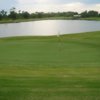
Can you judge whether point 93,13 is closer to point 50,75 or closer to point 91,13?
point 91,13

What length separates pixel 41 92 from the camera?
7125 millimetres

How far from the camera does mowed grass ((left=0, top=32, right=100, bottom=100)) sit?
6.96 meters

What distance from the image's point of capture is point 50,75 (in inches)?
369

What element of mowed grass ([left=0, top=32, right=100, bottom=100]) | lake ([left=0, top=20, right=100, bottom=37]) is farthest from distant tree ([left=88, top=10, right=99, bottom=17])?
mowed grass ([left=0, top=32, right=100, bottom=100])

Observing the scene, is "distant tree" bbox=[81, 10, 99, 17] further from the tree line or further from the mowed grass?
the mowed grass

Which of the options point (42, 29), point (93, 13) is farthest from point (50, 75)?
point (93, 13)

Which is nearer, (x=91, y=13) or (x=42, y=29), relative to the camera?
(x=42, y=29)

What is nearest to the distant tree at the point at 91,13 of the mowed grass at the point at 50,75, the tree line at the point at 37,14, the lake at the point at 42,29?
the tree line at the point at 37,14

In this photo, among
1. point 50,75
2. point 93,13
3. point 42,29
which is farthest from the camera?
point 93,13

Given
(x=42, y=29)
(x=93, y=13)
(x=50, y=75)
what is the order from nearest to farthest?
(x=50, y=75)
(x=42, y=29)
(x=93, y=13)

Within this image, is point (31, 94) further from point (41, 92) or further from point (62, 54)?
point (62, 54)

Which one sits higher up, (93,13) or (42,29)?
(42,29)

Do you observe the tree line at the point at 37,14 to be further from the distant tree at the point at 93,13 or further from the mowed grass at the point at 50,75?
the mowed grass at the point at 50,75

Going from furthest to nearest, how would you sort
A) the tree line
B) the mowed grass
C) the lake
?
the tree line < the lake < the mowed grass
